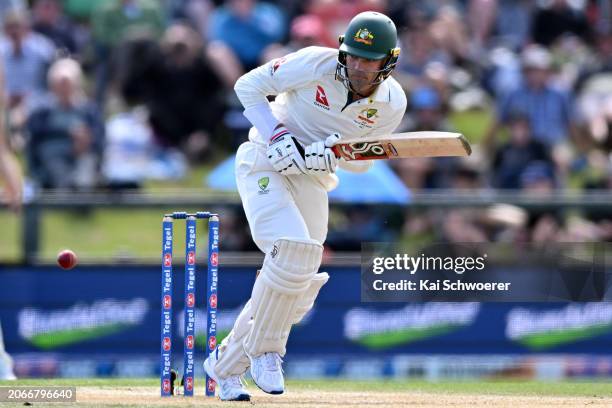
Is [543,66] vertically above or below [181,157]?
above

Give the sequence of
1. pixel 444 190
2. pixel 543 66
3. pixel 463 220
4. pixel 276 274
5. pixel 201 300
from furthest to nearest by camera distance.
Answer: pixel 543 66 < pixel 444 190 < pixel 463 220 < pixel 201 300 < pixel 276 274

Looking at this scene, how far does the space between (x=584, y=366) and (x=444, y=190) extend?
2446mm

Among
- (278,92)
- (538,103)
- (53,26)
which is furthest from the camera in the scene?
(53,26)

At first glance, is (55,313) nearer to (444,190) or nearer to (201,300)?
(201,300)

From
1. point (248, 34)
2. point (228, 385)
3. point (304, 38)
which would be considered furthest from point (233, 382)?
point (248, 34)

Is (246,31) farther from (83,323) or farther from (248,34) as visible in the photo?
(83,323)

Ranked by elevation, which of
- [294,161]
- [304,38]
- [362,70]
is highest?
[362,70]

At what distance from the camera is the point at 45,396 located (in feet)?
23.1

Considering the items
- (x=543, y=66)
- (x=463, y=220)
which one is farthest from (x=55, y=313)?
(x=543, y=66)

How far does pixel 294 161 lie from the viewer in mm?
6910

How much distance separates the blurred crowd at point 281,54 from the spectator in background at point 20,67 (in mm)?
15

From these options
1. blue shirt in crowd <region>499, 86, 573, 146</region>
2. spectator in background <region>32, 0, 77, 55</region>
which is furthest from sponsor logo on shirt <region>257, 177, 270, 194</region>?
spectator in background <region>32, 0, 77, 55</region>

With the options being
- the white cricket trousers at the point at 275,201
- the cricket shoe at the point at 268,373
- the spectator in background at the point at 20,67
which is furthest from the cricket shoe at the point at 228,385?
the spectator in background at the point at 20,67

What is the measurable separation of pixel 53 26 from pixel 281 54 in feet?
9.63
